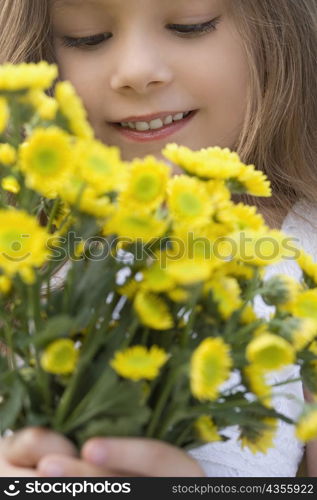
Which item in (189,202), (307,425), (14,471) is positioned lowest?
(14,471)

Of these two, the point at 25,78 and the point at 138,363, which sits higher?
the point at 25,78

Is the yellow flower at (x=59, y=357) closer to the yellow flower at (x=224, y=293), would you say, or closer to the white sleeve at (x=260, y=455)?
the yellow flower at (x=224, y=293)

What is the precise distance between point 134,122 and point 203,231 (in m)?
0.65

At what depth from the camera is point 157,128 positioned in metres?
1.05

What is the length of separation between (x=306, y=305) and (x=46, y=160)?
195 mm

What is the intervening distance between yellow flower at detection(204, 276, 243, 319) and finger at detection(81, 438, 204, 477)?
10 centimetres

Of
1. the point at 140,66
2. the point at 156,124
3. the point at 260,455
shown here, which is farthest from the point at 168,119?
the point at 260,455

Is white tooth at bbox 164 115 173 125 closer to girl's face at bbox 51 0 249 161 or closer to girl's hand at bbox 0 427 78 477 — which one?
girl's face at bbox 51 0 249 161

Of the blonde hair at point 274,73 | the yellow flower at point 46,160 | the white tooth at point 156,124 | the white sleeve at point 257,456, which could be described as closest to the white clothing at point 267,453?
the white sleeve at point 257,456

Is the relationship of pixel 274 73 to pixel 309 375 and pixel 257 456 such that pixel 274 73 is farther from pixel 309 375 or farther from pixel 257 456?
pixel 309 375

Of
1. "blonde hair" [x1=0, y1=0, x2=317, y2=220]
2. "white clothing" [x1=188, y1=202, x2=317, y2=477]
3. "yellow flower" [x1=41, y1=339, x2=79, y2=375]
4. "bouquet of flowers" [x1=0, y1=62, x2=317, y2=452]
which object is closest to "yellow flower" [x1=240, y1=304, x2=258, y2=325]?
"bouquet of flowers" [x1=0, y1=62, x2=317, y2=452]

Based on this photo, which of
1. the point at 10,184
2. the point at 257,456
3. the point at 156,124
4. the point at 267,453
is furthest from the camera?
the point at 156,124

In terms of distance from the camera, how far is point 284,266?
1.09 metres

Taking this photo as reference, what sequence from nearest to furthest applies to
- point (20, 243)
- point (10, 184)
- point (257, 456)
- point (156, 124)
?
point (20, 243) → point (10, 184) → point (257, 456) → point (156, 124)
